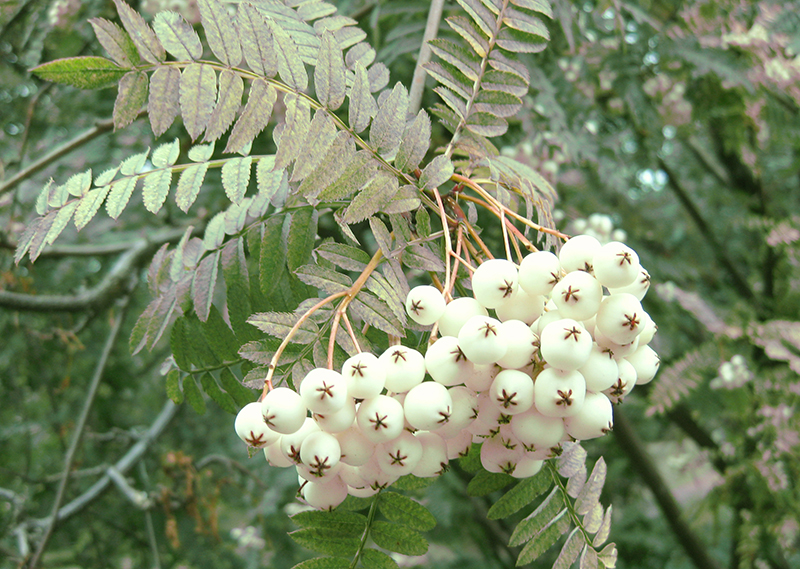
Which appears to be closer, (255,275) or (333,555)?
(333,555)

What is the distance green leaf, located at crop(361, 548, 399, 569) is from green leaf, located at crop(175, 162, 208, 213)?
475 millimetres

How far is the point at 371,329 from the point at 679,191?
8.35 feet

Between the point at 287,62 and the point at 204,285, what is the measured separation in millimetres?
357

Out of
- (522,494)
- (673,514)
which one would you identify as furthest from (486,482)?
(673,514)

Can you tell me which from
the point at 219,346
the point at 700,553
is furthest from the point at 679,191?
the point at 219,346

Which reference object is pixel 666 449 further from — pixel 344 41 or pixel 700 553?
pixel 344 41

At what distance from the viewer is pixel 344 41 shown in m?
0.95

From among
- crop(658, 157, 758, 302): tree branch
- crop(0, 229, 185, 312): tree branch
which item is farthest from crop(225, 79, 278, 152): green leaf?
crop(658, 157, 758, 302): tree branch

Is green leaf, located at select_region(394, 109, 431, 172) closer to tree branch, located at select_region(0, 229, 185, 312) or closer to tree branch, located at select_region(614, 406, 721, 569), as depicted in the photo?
tree branch, located at select_region(0, 229, 185, 312)

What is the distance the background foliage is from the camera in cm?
167

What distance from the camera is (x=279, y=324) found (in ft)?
2.12

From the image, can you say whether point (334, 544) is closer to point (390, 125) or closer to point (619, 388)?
point (619, 388)

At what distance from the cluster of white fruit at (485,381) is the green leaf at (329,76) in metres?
0.24

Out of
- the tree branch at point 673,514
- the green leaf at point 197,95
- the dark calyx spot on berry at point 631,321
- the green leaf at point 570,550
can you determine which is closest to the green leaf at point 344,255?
the green leaf at point 197,95
